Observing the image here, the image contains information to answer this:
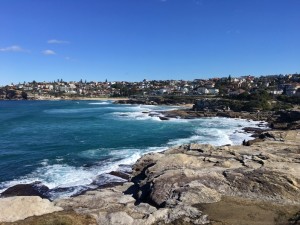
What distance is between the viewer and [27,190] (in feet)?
96.5

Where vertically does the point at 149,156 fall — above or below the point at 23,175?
above

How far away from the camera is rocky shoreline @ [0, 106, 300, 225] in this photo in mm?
20266

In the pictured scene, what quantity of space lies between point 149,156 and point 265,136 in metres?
20.6

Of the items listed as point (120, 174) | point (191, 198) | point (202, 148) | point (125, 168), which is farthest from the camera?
point (202, 148)

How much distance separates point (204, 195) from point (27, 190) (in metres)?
15.1

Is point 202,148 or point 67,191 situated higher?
point 202,148

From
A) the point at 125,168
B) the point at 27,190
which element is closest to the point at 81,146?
the point at 125,168

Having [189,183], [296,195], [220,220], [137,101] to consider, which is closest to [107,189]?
[189,183]

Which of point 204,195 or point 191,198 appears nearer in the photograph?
point 191,198

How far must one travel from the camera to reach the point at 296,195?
2314cm

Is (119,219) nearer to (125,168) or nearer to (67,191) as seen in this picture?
(67,191)

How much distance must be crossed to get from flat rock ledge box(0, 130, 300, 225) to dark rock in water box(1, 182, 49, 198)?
5.29 metres

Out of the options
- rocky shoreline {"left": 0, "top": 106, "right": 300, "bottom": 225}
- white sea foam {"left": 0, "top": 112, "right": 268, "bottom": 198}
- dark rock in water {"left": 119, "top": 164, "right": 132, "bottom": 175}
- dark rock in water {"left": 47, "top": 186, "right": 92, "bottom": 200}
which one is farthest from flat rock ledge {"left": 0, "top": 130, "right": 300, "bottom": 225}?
white sea foam {"left": 0, "top": 112, "right": 268, "bottom": 198}

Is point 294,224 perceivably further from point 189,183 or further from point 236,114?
point 236,114
